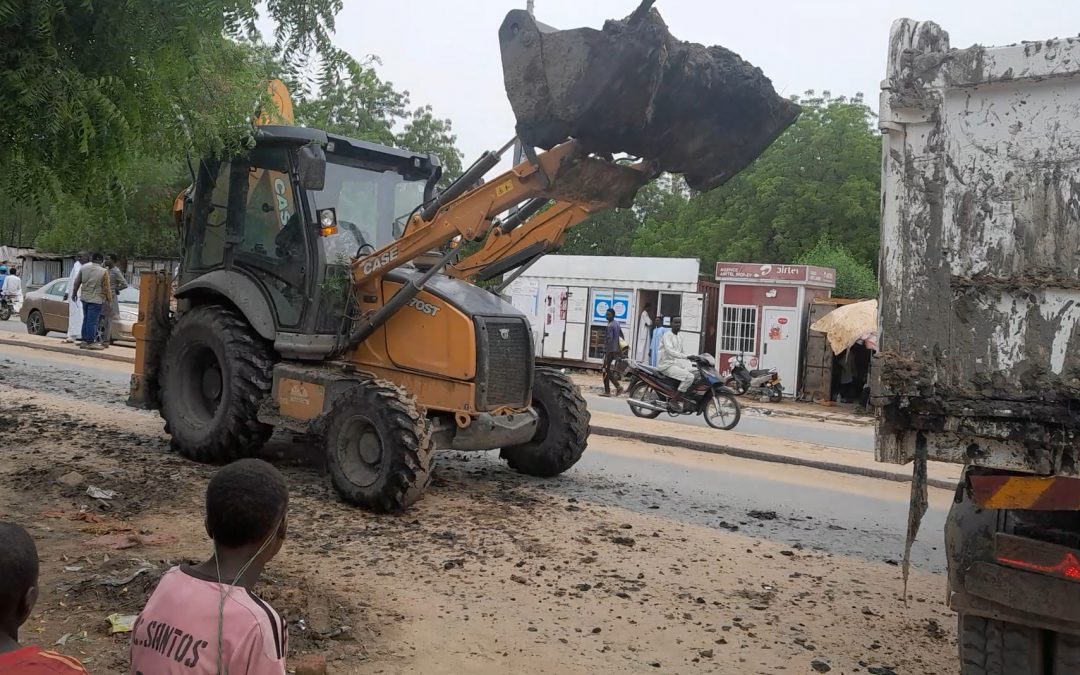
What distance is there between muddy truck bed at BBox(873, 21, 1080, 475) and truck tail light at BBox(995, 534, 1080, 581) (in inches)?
11.8

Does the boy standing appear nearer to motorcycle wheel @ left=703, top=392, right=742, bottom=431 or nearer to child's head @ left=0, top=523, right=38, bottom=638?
child's head @ left=0, top=523, right=38, bottom=638

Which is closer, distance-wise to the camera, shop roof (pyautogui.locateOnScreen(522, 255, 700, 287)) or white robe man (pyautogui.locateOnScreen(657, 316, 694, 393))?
white robe man (pyautogui.locateOnScreen(657, 316, 694, 393))

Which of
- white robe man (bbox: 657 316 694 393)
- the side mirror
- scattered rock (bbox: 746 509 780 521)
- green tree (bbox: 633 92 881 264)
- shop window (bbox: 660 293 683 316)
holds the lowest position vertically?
scattered rock (bbox: 746 509 780 521)

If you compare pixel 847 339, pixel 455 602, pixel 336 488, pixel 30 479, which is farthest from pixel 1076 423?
pixel 847 339

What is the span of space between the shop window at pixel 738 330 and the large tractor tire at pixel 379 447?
53.2ft

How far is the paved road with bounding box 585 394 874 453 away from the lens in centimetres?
1378

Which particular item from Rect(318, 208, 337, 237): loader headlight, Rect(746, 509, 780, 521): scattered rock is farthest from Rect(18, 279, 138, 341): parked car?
Rect(746, 509, 780, 521): scattered rock

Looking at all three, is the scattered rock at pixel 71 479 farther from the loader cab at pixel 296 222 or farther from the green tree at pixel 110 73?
the green tree at pixel 110 73

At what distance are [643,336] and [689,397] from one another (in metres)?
9.10

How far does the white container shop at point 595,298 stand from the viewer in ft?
77.1

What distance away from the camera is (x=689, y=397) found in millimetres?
14586

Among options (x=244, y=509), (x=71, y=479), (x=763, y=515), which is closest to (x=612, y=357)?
(x=763, y=515)

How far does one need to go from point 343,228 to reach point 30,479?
123 inches

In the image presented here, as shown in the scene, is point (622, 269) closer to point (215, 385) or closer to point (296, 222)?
point (215, 385)
